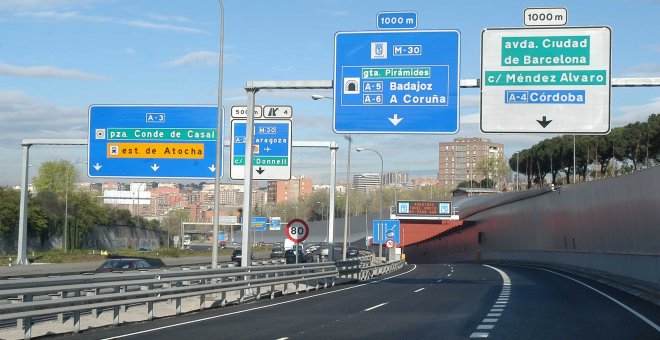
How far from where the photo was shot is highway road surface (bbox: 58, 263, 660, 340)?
16.1 meters

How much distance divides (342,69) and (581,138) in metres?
85.0

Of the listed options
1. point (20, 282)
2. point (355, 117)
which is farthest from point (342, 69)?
point (20, 282)

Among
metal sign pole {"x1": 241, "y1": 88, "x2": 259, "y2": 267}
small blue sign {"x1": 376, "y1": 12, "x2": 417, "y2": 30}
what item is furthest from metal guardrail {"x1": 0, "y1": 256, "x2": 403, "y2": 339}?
small blue sign {"x1": 376, "y1": 12, "x2": 417, "y2": 30}

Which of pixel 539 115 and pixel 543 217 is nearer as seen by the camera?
pixel 539 115

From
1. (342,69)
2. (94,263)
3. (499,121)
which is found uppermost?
(342,69)

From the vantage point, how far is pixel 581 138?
341ft

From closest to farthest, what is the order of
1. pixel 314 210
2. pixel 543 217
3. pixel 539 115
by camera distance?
1. pixel 539 115
2. pixel 543 217
3. pixel 314 210

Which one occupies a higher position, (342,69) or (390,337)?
(342,69)

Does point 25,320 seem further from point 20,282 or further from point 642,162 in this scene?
point 642,162

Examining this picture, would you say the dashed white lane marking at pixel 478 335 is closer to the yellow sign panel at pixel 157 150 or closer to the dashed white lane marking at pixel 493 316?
the dashed white lane marking at pixel 493 316

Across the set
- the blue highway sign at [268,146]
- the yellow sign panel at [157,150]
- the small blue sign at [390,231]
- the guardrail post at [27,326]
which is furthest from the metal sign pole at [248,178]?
the small blue sign at [390,231]

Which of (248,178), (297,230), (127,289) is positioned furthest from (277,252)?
(127,289)

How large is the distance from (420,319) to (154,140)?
51.3 feet

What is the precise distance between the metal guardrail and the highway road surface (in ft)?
1.92
